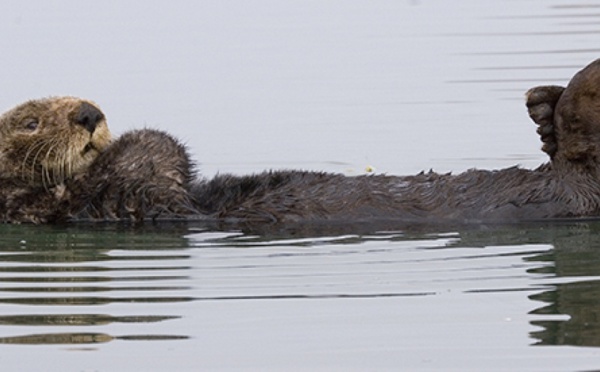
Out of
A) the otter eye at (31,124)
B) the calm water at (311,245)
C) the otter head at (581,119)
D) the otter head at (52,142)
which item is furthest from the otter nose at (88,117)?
the otter head at (581,119)

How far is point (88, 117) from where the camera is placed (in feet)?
25.1

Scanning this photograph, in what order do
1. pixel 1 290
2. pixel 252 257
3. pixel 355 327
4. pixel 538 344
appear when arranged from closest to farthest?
pixel 538 344 → pixel 355 327 → pixel 1 290 → pixel 252 257

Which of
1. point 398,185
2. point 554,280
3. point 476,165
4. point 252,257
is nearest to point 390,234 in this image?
point 398,185

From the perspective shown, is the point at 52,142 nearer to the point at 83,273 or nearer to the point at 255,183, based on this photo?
the point at 255,183

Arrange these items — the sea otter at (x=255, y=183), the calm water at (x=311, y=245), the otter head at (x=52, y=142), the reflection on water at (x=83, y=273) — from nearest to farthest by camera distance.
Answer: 1. the calm water at (x=311, y=245)
2. the reflection on water at (x=83, y=273)
3. the sea otter at (x=255, y=183)
4. the otter head at (x=52, y=142)

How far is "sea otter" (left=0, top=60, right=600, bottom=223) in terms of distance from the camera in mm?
6840

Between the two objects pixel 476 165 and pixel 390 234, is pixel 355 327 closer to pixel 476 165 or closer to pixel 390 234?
pixel 390 234

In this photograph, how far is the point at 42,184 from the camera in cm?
773

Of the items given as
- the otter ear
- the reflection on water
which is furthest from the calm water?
the otter ear

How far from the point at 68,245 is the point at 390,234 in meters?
1.58

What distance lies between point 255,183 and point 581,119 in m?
1.64

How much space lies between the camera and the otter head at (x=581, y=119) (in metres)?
6.68

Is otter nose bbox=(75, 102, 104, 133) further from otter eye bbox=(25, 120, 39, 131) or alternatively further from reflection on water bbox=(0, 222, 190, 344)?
reflection on water bbox=(0, 222, 190, 344)

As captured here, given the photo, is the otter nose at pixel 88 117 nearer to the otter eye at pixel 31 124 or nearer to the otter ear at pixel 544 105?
the otter eye at pixel 31 124
